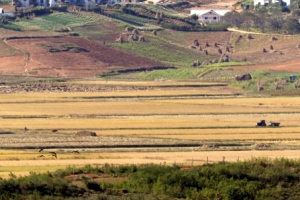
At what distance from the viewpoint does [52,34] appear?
112125mm

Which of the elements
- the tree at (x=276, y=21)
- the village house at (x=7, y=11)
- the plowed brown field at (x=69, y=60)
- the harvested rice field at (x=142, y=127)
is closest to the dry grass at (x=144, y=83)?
the harvested rice field at (x=142, y=127)

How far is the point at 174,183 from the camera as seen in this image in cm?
3562

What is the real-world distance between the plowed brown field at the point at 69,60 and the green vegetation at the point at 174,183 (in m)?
61.6

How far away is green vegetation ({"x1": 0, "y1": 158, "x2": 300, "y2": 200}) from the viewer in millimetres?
34281

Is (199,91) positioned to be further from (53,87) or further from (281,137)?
(281,137)

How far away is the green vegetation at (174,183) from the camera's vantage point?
34.3 metres

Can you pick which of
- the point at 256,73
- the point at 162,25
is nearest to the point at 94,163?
the point at 256,73

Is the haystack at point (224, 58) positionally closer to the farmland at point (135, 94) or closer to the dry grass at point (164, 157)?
the farmland at point (135, 94)

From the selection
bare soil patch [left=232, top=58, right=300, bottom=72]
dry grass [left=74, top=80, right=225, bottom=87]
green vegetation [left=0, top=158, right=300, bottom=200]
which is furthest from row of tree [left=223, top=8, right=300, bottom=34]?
green vegetation [left=0, top=158, right=300, bottom=200]

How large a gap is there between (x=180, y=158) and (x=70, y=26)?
7323cm

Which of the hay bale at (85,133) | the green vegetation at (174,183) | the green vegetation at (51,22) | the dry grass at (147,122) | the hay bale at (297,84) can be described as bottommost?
the hay bale at (297,84)

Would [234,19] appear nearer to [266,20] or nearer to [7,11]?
[266,20]

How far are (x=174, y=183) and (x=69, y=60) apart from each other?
6912 centimetres

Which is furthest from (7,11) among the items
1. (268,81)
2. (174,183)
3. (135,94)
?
(174,183)
